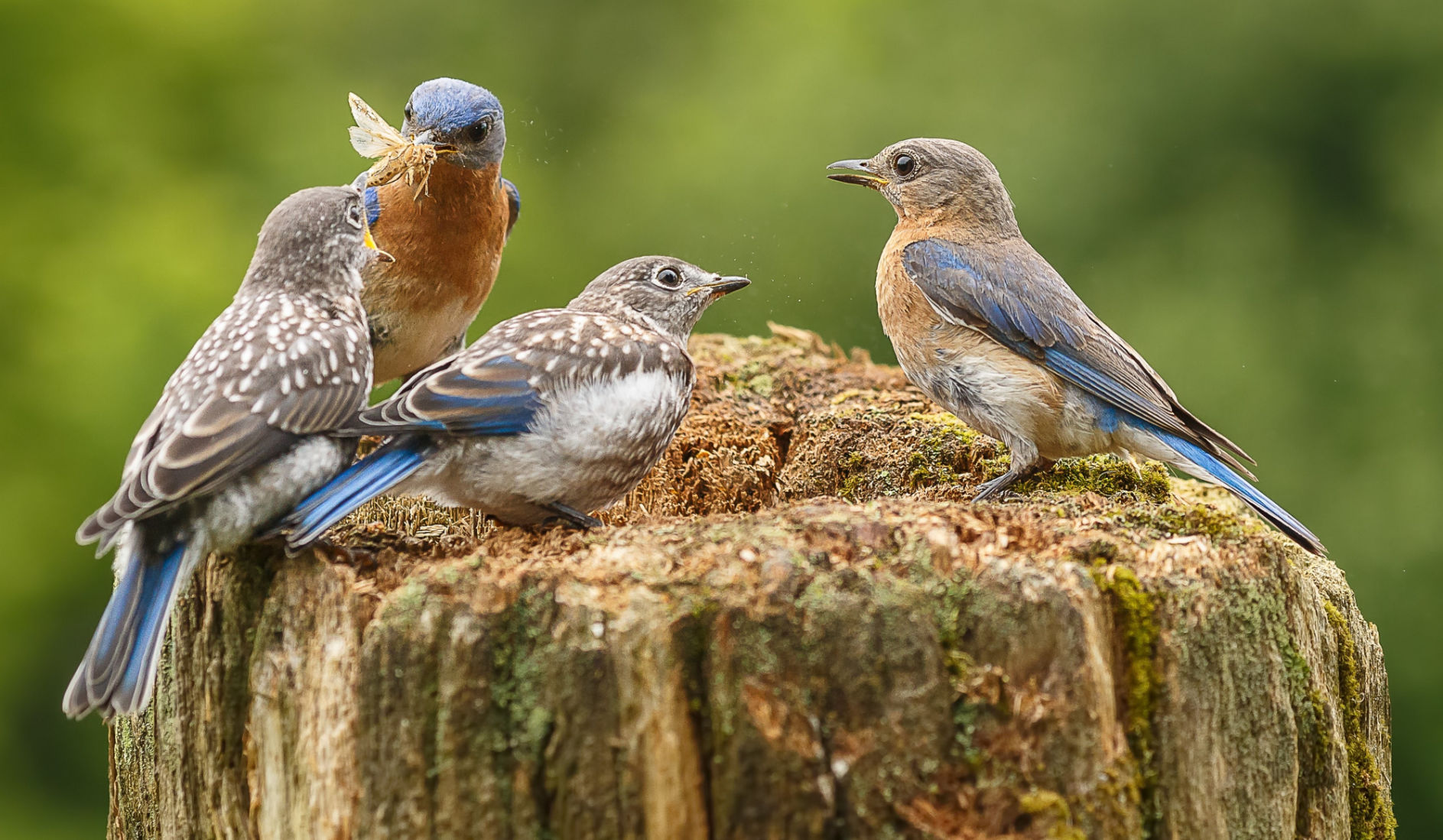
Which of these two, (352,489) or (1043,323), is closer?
(352,489)

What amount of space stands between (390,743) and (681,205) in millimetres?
7841

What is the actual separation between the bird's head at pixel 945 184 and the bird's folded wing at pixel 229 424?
10.0ft

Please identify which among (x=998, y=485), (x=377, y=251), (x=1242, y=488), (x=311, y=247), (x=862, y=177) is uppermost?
(x=862, y=177)

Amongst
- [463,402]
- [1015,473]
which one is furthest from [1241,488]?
[463,402]

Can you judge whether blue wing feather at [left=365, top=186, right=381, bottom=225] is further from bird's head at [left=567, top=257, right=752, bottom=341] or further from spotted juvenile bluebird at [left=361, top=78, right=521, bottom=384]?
bird's head at [left=567, top=257, right=752, bottom=341]

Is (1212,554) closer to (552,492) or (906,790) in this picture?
(906,790)

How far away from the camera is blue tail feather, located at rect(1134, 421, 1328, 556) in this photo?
14.4 feet

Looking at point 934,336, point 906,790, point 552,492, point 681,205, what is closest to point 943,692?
point 906,790

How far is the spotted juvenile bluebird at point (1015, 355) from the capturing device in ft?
17.0

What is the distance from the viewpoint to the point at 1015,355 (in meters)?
5.43

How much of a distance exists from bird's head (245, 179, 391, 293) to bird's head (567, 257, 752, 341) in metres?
1.12

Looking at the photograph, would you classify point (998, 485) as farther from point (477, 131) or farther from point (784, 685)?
point (477, 131)

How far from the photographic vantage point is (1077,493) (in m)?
5.05

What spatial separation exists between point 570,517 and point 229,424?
1273mm
